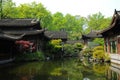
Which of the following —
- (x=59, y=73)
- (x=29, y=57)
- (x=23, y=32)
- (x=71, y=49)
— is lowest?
(x=59, y=73)

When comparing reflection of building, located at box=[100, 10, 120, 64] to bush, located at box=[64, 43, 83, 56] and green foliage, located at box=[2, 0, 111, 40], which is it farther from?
green foliage, located at box=[2, 0, 111, 40]

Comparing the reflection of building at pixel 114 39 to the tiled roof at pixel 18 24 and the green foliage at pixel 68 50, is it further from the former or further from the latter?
the green foliage at pixel 68 50

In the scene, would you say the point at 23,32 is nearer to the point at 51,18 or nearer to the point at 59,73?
the point at 59,73

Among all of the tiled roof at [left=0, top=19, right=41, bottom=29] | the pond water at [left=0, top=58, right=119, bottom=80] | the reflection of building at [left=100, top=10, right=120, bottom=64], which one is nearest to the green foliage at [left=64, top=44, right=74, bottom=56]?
the tiled roof at [left=0, top=19, right=41, bottom=29]

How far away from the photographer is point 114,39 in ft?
102

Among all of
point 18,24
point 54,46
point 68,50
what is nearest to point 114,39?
point 18,24

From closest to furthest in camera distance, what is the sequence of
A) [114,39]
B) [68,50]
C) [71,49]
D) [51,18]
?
1. [114,39]
2. [68,50]
3. [71,49]
4. [51,18]

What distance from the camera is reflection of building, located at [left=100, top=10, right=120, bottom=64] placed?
27053 mm

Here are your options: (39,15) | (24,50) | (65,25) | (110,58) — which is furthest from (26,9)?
(110,58)

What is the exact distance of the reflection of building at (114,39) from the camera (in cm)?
2705

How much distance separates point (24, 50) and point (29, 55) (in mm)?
1058

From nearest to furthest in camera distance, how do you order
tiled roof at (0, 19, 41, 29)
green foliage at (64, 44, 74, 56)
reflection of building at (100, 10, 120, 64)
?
reflection of building at (100, 10, 120, 64) → tiled roof at (0, 19, 41, 29) → green foliage at (64, 44, 74, 56)

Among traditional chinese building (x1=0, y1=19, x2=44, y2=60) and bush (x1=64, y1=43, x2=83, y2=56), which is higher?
traditional chinese building (x1=0, y1=19, x2=44, y2=60)

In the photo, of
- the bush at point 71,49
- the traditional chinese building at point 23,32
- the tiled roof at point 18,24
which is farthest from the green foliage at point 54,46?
the bush at point 71,49
